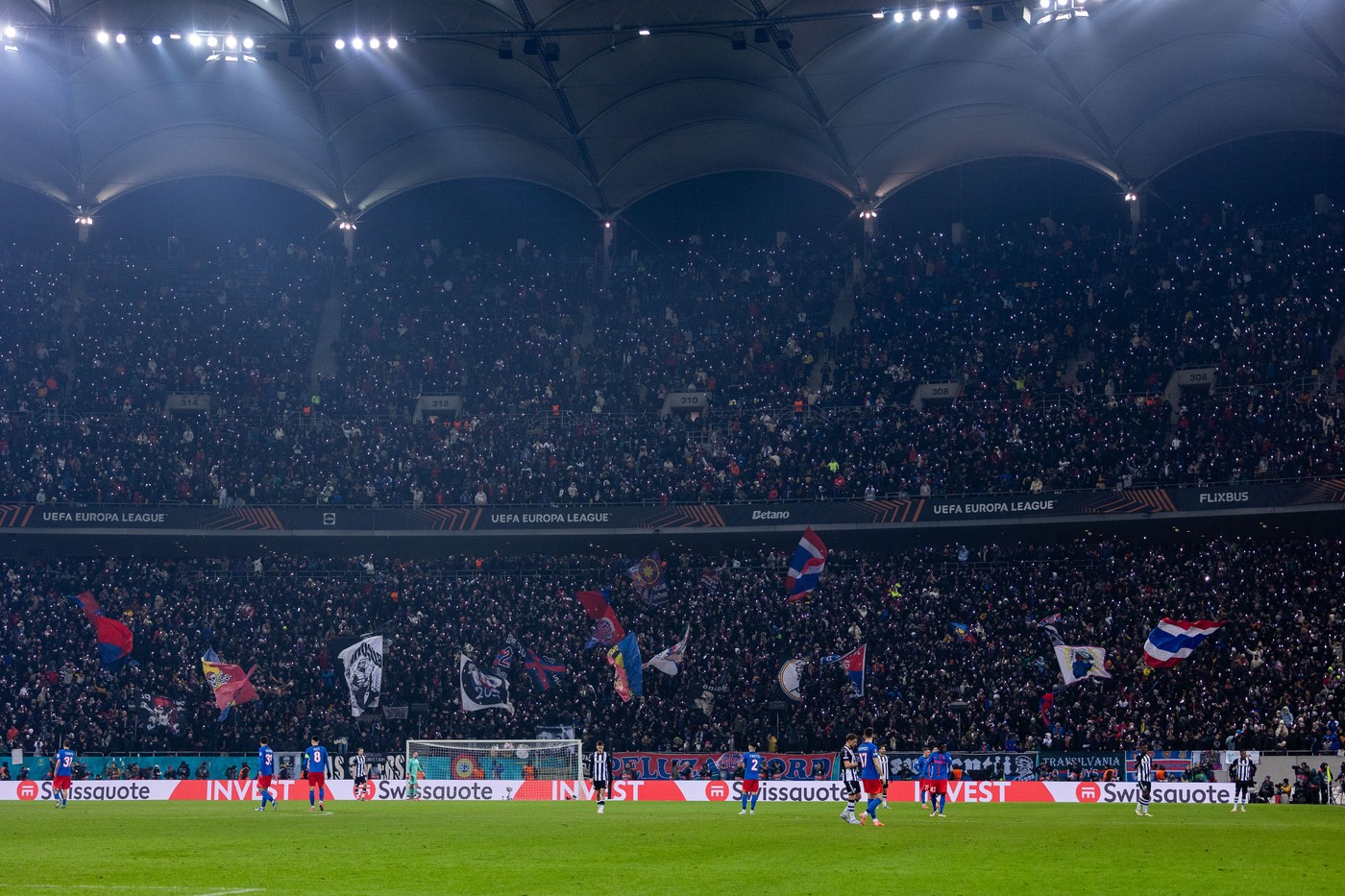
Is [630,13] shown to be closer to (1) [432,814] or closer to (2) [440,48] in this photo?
(2) [440,48]

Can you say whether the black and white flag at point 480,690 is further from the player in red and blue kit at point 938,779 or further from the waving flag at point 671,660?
the player in red and blue kit at point 938,779

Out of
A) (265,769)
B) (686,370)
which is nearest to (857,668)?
(265,769)

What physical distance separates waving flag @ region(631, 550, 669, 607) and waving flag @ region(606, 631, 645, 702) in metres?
4.78

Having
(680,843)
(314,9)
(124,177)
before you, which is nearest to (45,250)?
A: (124,177)

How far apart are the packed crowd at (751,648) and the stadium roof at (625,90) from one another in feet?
62.6

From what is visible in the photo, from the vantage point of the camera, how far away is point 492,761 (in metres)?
48.8

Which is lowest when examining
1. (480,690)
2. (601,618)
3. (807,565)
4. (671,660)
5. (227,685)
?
(480,690)

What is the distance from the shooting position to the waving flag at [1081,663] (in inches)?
1865

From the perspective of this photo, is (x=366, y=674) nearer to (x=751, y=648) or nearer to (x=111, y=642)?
(x=111, y=642)

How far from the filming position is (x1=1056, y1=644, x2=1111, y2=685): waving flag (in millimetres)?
47375

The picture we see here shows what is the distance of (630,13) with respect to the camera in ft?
181

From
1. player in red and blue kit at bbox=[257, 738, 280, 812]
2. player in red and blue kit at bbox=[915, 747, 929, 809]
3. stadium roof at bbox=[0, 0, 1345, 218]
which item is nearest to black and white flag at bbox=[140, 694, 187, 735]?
player in red and blue kit at bbox=[257, 738, 280, 812]

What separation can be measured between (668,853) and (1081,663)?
2834 centimetres

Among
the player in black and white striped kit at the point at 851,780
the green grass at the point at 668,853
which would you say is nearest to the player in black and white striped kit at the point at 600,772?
the green grass at the point at 668,853
